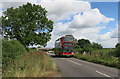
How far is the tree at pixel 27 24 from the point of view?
3151 cm

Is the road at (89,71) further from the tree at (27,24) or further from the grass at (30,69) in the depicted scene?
the tree at (27,24)

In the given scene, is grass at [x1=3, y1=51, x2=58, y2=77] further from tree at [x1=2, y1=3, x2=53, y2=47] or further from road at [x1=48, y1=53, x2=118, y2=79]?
tree at [x1=2, y1=3, x2=53, y2=47]

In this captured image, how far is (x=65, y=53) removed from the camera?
29.3 m

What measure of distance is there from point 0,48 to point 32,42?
21840 millimetres

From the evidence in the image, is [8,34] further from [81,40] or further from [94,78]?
[81,40]

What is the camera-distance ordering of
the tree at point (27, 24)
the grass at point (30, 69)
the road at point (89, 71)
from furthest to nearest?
the tree at point (27, 24) → the road at point (89, 71) → the grass at point (30, 69)

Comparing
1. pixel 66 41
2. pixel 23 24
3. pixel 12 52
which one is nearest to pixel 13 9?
pixel 23 24

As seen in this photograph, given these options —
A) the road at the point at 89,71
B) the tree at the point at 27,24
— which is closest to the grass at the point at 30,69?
the road at the point at 89,71

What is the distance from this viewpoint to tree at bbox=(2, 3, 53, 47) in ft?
103

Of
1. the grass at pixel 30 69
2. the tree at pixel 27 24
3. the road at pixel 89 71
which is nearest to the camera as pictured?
the grass at pixel 30 69

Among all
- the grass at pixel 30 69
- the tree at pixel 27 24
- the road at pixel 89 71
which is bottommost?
the road at pixel 89 71

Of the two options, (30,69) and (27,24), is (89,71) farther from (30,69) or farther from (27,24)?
(27,24)

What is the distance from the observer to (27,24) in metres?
31.9

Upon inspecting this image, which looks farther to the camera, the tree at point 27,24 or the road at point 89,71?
the tree at point 27,24
